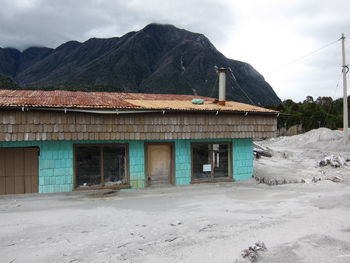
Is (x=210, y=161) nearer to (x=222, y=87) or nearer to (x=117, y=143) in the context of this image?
(x=222, y=87)

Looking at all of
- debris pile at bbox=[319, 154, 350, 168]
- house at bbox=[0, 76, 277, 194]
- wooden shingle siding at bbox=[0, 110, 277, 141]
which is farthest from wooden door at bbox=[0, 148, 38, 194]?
debris pile at bbox=[319, 154, 350, 168]

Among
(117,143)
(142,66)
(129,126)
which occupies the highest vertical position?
(142,66)

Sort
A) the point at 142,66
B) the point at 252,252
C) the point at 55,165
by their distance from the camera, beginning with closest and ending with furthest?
the point at 252,252, the point at 55,165, the point at 142,66

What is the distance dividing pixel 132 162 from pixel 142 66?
114 metres

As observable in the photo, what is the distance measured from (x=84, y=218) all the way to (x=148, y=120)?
4443 mm

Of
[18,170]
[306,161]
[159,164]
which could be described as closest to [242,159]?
[159,164]

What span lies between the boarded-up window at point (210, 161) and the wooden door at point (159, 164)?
107cm

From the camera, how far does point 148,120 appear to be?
10.2 m

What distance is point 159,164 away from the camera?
11.1m

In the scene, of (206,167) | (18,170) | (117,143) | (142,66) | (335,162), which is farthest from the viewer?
(142,66)

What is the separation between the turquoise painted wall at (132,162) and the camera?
9570 mm

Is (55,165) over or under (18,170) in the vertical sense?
over

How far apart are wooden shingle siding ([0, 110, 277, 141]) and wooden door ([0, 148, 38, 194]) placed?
87cm

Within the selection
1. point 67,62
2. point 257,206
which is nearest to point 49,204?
point 257,206
